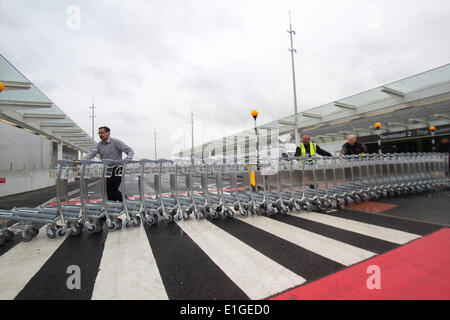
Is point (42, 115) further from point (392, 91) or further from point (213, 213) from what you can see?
point (392, 91)

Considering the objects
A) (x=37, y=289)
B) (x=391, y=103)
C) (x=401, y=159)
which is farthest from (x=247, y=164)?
(x=391, y=103)

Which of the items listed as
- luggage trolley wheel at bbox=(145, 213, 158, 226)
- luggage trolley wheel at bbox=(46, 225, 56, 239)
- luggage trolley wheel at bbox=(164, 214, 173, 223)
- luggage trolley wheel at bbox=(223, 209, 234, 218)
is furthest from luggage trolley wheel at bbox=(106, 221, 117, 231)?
luggage trolley wheel at bbox=(223, 209, 234, 218)

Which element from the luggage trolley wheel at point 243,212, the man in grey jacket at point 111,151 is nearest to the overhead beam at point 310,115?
the luggage trolley wheel at point 243,212

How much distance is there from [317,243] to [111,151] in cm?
417

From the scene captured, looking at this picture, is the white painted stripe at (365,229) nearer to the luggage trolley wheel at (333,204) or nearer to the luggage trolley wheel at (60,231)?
the luggage trolley wheel at (333,204)

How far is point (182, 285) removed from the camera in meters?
1.92

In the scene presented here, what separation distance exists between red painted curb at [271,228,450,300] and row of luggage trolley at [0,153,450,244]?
92.2 inches

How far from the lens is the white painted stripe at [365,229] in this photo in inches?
116

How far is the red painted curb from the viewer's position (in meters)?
1.69

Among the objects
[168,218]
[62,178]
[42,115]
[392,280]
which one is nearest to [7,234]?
[62,178]

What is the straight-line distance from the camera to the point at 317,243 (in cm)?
286

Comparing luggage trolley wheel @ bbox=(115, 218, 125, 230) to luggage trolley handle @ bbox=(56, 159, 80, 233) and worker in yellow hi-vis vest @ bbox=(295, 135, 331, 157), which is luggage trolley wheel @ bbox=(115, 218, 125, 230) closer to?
luggage trolley handle @ bbox=(56, 159, 80, 233)

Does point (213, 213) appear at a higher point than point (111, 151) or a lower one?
lower
